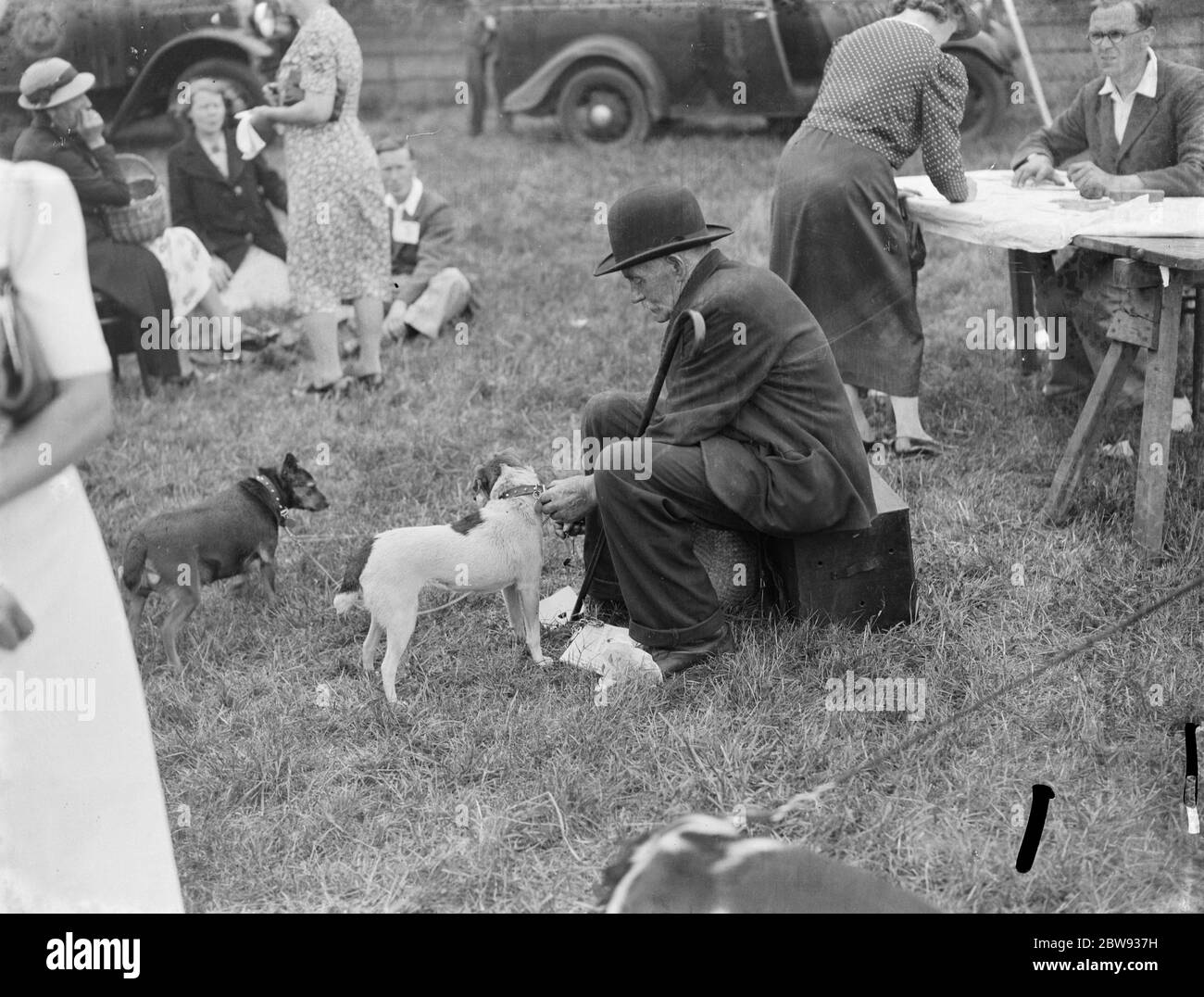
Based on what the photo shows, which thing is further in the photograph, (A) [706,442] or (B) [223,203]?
(B) [223,203]

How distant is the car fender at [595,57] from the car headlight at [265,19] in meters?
2.24

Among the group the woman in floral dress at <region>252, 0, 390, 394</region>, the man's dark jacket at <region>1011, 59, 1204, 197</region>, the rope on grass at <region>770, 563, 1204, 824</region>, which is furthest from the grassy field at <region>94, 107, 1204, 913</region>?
the man's dark jacket at <region>1011, 59, 1204, 197</region>

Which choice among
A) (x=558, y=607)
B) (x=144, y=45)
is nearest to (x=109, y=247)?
(x=144, y=45)

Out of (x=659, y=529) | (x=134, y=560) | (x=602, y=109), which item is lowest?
(x=134, y=560)

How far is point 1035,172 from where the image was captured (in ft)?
21.5

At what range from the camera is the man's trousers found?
14.0ft

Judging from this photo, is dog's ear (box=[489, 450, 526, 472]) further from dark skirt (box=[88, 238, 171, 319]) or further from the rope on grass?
dark skirt (box=[88, 238, 171, 319])

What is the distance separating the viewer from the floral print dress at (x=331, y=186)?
23.5ft

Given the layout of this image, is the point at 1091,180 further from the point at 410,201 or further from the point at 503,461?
the point at 410,201

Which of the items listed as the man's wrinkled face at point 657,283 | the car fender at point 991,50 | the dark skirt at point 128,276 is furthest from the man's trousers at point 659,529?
the car fender at point 991,50

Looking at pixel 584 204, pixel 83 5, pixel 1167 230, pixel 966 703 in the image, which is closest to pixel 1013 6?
pixel 584 204

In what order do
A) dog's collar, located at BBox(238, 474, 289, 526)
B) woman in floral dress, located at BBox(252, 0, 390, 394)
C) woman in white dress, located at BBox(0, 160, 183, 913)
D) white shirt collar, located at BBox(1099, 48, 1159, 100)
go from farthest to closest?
1. woman in floral dress, located at BBox(252, 0, 390, 394)
2. white shirt collar, located at BBox(1099, 48, 1159, 100)
3. dog's collar, located at BBox(238, 474, 289, 526)
4. woman in white dress, located at BBox(0, 160, 183, 913)

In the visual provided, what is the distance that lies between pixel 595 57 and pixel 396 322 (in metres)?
4.35
